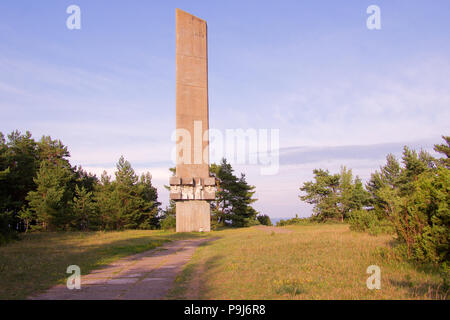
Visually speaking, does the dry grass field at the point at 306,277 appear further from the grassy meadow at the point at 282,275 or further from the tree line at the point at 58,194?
the tree line at the point at 58,194

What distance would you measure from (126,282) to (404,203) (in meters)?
7.02

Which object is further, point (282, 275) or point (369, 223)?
point (369, 223)

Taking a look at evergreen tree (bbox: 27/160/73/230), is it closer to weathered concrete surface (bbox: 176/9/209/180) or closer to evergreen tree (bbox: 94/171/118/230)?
evergreen tree (bbox: 94/171/118/230)

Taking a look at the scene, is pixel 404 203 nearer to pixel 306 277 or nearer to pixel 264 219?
pixel 306 277

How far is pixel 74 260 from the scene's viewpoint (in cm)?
902

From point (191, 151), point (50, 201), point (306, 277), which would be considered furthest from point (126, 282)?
point (50, 201)

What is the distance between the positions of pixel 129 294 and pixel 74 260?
4.82 metres

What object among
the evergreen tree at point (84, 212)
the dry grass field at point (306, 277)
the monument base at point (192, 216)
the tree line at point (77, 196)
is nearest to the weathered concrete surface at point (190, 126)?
the monument base at point (192, 216)

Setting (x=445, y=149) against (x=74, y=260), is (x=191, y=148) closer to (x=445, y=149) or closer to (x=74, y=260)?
(x=74, y=260)

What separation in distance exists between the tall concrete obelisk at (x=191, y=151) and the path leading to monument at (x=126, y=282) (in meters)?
14.2

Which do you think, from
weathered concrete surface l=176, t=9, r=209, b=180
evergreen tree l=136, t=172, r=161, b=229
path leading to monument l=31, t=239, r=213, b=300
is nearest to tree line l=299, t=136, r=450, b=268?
path leading to monument l=31, t=239, r=213, b=300

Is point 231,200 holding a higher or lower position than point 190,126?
lower

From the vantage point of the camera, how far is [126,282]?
240 inches
